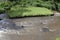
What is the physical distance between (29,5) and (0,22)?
2864mm

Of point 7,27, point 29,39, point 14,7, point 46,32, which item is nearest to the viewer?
point 29,39

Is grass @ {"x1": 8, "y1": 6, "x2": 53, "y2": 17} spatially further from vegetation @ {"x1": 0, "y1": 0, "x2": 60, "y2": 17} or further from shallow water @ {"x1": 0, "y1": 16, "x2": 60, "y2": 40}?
shallow water @ {"x1": 0, "y1": 16, "x2": 60, "y2": 40}

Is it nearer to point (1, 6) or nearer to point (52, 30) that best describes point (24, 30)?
point (52, 30)

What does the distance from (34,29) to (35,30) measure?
12 centimetres

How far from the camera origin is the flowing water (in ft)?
21.2

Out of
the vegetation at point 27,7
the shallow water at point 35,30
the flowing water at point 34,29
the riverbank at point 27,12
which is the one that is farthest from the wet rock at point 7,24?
the vegetation at point 27,7

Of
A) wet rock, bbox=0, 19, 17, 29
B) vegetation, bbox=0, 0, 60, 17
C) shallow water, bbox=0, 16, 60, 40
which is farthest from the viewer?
vegetation, bbox=0, 0, 60, 17

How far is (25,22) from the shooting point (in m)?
8.10

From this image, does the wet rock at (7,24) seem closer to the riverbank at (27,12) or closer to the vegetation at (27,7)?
the riverbank at (27,12)

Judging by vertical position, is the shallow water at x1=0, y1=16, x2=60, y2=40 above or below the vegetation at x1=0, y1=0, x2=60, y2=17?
above

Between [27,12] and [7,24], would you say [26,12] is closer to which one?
[27,12]

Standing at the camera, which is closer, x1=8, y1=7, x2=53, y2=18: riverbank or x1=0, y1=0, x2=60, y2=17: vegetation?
x1=8, y1=7, x2=53, y2=18: riverbank

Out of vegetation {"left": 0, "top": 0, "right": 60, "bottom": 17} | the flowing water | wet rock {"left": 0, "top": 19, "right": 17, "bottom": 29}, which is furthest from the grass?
wet rock {"left": 0, "top": 19, "right": 17, "bottom": 29}

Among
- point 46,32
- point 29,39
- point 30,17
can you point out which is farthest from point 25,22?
point 29,39
